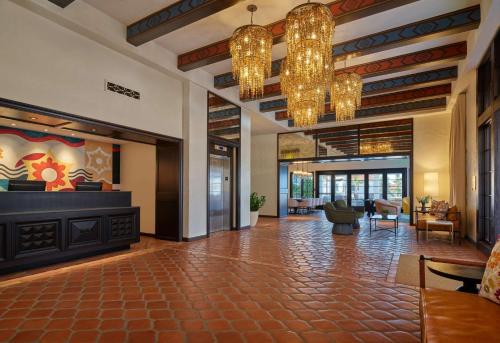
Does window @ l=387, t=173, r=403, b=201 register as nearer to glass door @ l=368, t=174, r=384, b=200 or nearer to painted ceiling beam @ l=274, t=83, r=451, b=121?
glass door @ l=368, t=174, r=384, b=200

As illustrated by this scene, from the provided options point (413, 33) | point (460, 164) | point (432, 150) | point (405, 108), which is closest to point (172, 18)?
point (413, 33)

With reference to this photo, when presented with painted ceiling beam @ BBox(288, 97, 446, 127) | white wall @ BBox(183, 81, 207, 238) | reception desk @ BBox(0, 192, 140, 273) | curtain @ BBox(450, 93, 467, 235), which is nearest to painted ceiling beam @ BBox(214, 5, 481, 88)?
white wall @ BBox(183, 81, 207, 238)

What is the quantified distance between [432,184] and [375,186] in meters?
6.74

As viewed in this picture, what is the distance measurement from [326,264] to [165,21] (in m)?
4.47

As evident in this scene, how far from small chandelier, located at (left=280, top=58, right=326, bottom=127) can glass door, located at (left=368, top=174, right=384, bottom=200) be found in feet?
36.4

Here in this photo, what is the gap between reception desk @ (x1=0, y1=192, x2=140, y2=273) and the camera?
395 centimetres

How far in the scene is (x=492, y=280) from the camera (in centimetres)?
205

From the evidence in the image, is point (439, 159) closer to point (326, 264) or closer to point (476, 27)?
point (476, 27)

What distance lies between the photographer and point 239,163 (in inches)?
329

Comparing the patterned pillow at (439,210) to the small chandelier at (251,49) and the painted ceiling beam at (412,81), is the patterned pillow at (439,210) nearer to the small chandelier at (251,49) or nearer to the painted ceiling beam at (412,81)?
the painted ceiling beam at (412,81)

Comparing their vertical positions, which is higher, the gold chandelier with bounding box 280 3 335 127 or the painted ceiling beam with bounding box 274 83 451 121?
the painted ceiling beam with bounding box 274 83 451 121

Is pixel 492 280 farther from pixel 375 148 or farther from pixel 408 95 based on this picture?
pixel 375 148

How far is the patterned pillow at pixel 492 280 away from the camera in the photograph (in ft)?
6.57

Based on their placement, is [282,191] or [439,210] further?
[282,191]
